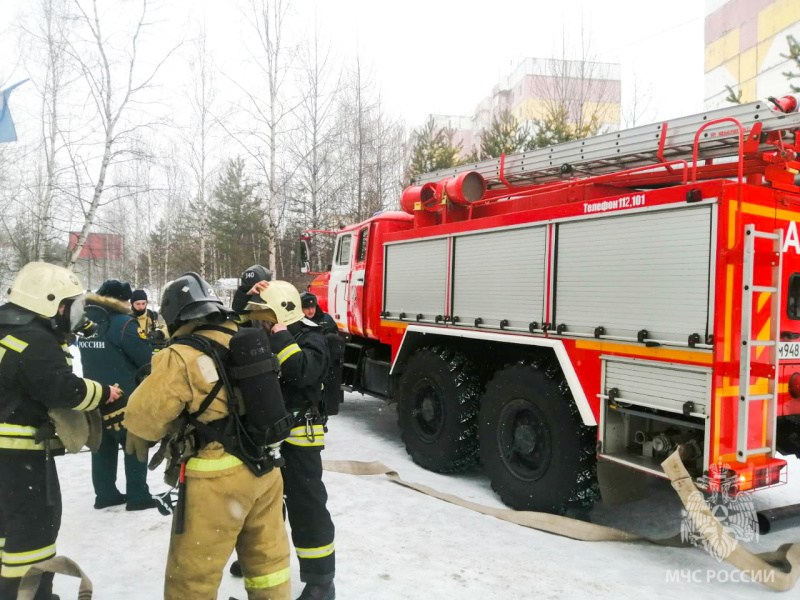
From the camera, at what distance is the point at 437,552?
3.77 m

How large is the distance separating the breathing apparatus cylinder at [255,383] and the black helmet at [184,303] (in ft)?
0.61

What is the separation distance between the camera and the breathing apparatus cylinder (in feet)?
7.91

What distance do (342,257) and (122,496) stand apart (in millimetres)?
4156

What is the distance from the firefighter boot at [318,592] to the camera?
3041 mm

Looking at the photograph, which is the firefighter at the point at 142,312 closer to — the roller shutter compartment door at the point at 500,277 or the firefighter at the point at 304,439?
the roller shutter compartment door at the point at 500,277

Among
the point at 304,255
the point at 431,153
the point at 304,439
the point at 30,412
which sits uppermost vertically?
the point at 431,153

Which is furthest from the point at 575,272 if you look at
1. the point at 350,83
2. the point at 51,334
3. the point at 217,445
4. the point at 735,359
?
the point at 350,83

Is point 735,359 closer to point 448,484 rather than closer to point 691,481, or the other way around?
point 691,481

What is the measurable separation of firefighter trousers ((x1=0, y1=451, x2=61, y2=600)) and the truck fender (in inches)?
130

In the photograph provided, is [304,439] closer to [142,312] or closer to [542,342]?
[542,342]

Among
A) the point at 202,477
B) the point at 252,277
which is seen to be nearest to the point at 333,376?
the point at 252,277

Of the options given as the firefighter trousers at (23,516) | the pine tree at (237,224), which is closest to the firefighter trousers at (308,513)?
the firefighter trousers at (23,516)

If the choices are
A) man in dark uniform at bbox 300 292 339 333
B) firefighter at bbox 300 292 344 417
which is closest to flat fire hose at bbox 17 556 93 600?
firefighter at bbox 300 292 344 417

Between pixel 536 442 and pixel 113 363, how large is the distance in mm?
3411
